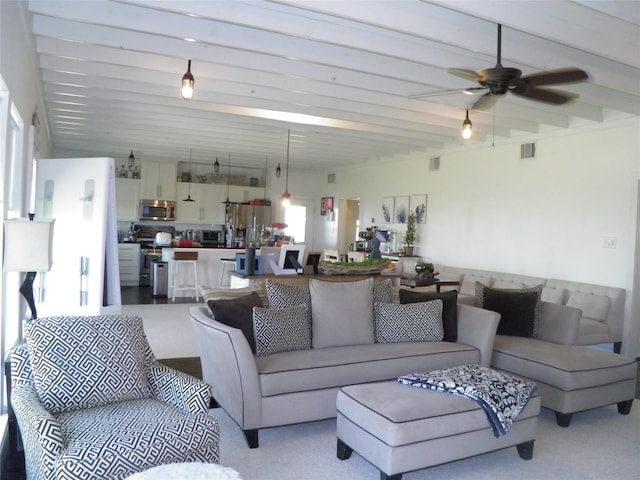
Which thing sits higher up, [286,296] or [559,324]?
[286,296]

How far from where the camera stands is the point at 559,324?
4402 mm

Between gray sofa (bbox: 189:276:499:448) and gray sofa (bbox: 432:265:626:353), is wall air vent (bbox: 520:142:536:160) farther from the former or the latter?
gray sofa (bbox: 189:276:499:448)

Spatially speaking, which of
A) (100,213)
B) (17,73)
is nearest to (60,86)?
(100,213)

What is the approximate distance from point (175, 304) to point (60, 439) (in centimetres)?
618

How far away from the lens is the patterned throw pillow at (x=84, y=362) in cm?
235

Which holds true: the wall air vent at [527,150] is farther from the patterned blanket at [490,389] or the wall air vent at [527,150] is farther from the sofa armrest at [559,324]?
the patterned blanket at [490,389]

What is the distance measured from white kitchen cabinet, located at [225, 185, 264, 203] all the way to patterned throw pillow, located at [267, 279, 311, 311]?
25.9 feet

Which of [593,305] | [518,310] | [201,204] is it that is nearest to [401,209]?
[593,305]

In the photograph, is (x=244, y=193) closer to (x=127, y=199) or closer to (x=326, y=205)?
(x=326, y=205)

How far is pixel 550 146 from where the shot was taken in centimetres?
659

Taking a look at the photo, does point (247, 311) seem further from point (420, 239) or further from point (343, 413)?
point (420, 239)

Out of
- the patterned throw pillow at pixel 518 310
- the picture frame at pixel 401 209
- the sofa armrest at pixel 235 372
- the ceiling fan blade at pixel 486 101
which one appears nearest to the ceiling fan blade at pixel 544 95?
the ceiling fan blade at pixel 486 101

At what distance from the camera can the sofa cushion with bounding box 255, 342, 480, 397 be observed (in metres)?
3.23

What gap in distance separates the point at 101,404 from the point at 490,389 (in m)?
2.11
